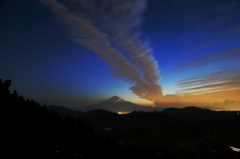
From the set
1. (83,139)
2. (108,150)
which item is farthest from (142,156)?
(83,139)

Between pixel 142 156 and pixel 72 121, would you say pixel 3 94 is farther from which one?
pixel 142 156

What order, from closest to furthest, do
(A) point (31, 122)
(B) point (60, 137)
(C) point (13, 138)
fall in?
(C) point (13, 138)
(A) point (31, 122)
(B) point (60, 137)

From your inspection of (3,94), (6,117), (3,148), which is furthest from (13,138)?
(3,94)

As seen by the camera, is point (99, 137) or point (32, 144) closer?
point (32, 144)

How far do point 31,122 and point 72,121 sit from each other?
79.6 feet

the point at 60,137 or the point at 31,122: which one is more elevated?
the point at 31,122

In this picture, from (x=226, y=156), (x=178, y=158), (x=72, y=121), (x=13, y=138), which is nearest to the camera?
(x=13, y=138)

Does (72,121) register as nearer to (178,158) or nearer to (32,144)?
(32,144)

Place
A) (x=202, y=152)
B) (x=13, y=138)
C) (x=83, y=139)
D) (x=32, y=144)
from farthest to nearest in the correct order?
(x=202, y=152) < (x=83, y=139) < (x=32, y=144) < (x=13, y=138)

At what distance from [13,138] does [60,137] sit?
22.5m

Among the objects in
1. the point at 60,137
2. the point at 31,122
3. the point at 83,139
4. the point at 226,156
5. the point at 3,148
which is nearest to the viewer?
the point at 3,148

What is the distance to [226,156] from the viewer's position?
105375 mm

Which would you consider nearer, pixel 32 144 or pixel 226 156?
pixel 32 144

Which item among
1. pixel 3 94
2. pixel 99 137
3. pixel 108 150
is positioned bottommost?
pixel 108 150
